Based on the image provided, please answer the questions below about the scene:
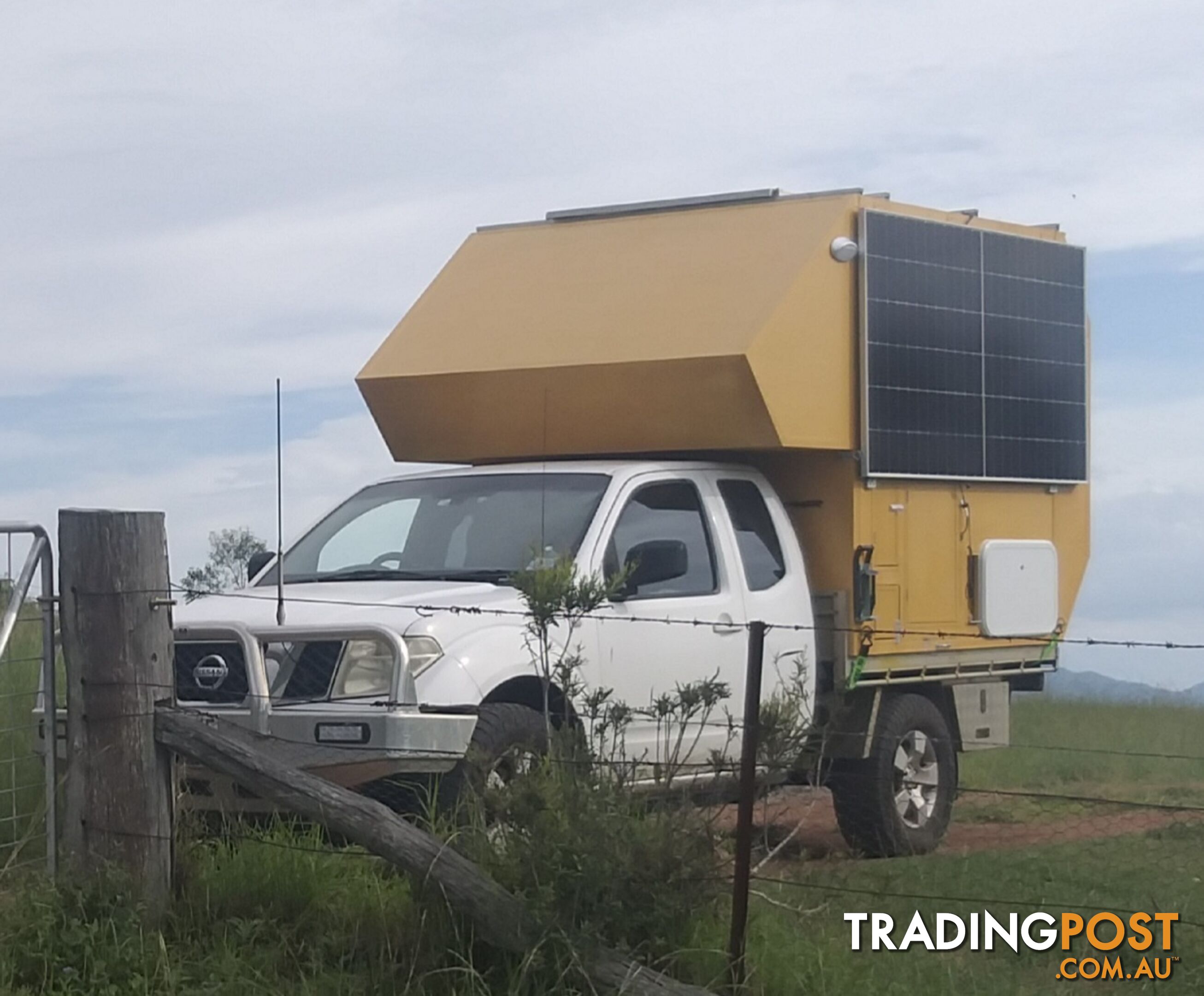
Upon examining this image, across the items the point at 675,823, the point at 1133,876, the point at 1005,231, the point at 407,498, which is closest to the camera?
the point at 675,823

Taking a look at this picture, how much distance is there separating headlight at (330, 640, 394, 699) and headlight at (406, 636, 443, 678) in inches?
4.8

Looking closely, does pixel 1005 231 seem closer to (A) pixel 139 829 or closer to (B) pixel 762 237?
(B) pixel 762 237

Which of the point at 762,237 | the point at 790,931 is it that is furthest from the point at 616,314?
the point at 790,931

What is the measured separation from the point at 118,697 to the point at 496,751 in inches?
62.9

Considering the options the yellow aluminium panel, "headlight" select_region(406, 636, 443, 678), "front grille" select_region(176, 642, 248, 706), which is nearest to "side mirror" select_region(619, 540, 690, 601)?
the yellow aluminium panel

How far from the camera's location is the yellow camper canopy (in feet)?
34.6

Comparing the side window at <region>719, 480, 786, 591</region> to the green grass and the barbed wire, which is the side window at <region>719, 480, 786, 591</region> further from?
the green grass

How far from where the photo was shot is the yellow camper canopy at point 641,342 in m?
10.5

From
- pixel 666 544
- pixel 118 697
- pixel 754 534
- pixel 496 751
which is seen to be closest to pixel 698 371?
pixel 754 534

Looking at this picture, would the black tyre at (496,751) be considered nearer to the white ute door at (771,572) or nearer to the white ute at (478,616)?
the white ute at (478,616)

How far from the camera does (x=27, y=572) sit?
26.2ft

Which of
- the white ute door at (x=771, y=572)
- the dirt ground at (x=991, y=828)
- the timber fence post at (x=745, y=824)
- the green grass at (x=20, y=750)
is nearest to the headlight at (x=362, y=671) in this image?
the green grass at (x=20, y=750)

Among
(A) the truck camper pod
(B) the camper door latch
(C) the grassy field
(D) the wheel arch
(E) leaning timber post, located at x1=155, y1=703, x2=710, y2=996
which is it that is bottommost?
(C) the grassy field

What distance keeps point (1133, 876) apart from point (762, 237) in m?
3.86
